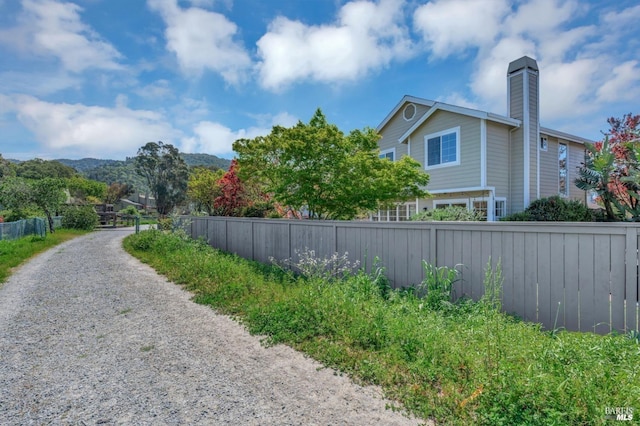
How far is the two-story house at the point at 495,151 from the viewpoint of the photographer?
11.6 metres

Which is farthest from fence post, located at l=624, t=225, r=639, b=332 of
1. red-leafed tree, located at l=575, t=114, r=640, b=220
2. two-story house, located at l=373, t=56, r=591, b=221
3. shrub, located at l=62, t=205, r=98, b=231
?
shrub, located at l=62, t=205, r=98, b=231

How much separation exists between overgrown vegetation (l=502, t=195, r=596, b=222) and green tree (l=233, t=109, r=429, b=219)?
15.7 ft

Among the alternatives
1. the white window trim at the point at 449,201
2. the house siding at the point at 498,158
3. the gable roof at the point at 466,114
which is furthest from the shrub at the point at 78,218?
the house siding at the point at 498,158

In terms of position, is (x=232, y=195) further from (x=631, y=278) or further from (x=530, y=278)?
(x=631, y=278)

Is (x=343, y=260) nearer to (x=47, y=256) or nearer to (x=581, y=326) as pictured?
(x=581, y=326)

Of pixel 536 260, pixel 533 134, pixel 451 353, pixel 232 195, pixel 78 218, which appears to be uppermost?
pixel 533 134

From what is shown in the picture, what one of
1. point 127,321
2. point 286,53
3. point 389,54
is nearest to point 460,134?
point 389,54

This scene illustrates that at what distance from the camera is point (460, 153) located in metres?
12.1

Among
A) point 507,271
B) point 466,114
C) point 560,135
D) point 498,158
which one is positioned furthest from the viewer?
point 560,135

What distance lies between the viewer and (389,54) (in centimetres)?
1038

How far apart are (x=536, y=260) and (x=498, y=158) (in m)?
Result: 9.37

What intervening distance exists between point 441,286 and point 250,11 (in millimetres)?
8924

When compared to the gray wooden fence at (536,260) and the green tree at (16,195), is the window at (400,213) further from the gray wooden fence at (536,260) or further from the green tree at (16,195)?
the green tree at (16,195)

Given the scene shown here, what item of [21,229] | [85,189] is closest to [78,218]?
[21,229]
